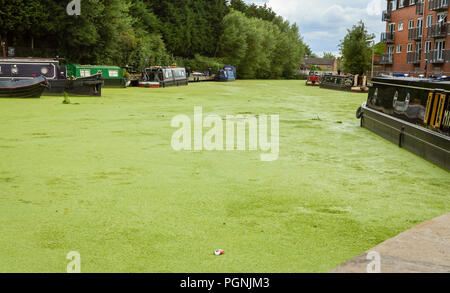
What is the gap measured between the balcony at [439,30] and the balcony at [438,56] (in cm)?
102

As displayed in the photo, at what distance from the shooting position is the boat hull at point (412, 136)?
24.0 ft

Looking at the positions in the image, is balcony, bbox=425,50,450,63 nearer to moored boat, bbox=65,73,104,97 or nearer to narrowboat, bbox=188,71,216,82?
narrowboat, bbox=188,71,216,82

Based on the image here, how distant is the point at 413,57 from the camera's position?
3538cm

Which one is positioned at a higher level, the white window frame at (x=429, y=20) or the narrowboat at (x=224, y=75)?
the white window frame at (x=429, y=20)

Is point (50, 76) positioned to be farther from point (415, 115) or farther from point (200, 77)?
point (200, 77)

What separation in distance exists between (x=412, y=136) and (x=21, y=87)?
52.7ft

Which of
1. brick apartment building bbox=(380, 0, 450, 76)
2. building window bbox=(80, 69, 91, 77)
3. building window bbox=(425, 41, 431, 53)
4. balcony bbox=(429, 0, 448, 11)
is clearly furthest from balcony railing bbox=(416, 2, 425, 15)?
building window bbox=(80, 69, 91, 77)

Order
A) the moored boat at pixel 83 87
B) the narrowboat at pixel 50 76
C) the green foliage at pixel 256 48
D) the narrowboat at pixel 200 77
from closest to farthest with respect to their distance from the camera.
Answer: the moored boat at pixel 83 87
the narrowboat at pixel 50 76
the narrowboat at pixel 200 77
the green foliage at pixel 256 48

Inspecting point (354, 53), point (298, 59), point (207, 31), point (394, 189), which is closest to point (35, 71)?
point (394, 189)

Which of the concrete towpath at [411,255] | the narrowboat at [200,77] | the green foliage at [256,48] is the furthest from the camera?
the green foliage at [256,48]

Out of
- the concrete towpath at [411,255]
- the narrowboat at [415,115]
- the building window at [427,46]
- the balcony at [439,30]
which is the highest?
the balcony at [439,30]

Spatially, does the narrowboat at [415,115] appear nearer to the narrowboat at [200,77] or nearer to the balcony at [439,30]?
the balcony at [439,30]

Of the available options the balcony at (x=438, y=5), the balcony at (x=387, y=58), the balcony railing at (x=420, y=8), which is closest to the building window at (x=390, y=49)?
the balcony at (x=387, y=58)

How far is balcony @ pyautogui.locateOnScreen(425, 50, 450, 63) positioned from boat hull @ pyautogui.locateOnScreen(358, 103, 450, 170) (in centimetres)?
2149
